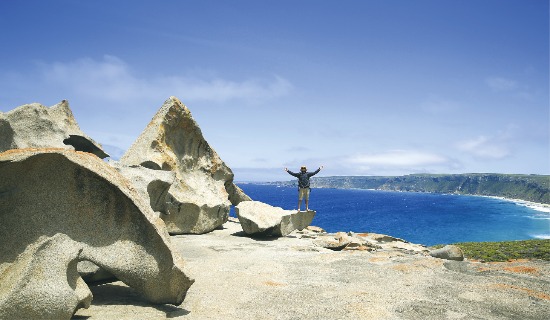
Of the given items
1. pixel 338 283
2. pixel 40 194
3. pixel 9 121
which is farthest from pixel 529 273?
pixel 9 121

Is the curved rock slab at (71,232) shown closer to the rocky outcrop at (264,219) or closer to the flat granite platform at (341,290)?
the flat granite platform at (341,290)

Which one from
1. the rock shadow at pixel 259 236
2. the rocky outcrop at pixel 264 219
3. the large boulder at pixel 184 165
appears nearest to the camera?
the large boulder at pixel 184 165

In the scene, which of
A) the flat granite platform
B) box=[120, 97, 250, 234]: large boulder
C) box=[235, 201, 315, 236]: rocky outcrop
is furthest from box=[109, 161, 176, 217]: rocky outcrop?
box=[235, 201, 315, 236]: rocky outcrop

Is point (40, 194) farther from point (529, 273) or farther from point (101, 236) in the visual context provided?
point (529, 273)

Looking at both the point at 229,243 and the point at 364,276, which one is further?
the point at 229,243

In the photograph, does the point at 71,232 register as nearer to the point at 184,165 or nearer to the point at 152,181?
the point at 152,181

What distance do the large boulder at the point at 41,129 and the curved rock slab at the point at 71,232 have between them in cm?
675

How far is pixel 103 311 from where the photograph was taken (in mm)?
8039

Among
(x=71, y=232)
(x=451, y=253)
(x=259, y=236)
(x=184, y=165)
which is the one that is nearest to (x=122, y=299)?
(x=71, y=232)

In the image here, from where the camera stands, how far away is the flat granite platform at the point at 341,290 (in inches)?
332

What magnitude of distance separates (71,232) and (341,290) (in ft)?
21.6

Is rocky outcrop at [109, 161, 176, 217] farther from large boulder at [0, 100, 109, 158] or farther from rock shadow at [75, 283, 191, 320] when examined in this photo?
A: rock shadow at [75, 283, 191, 320]

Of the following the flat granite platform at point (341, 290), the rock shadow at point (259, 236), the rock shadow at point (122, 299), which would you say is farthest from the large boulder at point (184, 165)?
the rock shadow at point (122, 299)

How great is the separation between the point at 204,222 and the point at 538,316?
1537cm
